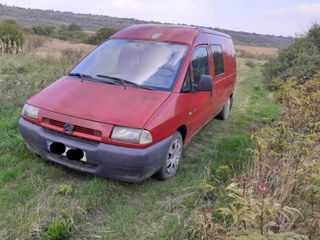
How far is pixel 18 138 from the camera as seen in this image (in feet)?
13.1

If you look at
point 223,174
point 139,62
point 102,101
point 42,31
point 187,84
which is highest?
point 139,62

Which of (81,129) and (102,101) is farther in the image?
(102,101)

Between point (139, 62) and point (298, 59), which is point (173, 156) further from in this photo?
point (298, 59)

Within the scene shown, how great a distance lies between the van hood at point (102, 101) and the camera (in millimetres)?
2996

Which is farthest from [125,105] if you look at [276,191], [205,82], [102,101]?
[276,191]

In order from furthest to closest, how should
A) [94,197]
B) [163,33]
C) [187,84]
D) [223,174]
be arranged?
[163,33]
[187,84]
[223,174]
[94,197]

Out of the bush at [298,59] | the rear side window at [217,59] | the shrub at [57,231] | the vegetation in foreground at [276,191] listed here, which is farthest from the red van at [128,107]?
the bush at [298,59]

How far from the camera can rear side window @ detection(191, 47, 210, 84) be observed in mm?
4067

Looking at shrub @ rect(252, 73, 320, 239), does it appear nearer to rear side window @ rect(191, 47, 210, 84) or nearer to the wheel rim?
Result: the wheel rim

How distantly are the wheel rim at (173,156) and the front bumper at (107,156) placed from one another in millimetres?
290

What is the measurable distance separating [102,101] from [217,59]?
9.69 ft

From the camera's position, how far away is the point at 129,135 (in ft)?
9.53

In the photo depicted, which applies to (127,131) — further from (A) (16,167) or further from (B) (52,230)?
(A) (16,167)

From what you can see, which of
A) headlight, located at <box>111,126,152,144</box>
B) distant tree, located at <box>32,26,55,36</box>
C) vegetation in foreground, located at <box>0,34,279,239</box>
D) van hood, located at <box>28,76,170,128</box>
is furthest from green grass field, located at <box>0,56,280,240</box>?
distant tree, located at <box>32,26,55,36</box>
